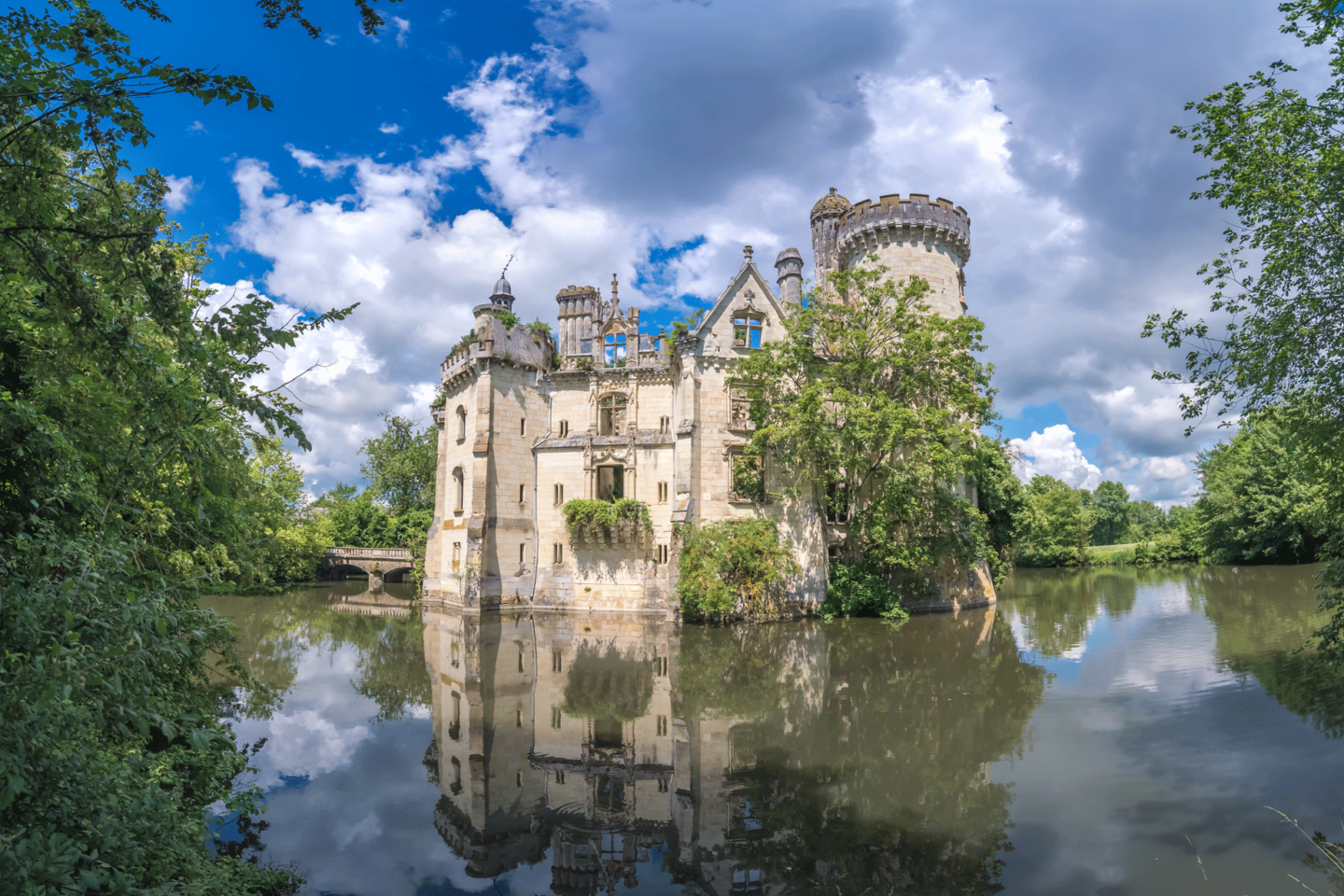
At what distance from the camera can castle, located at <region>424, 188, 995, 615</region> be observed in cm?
2731

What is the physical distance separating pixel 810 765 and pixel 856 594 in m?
16.6

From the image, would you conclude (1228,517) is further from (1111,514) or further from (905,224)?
(1111,514)

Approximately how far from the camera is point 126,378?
556 centimetres

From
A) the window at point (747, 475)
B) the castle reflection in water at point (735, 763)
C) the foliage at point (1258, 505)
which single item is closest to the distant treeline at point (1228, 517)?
the foliage at point (1258, 505)

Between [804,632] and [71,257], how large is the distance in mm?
21949

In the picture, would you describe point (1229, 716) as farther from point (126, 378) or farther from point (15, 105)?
point (15, 105)

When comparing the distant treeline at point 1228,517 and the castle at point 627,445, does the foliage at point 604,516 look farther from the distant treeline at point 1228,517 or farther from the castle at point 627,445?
the distant treeline at point 1228,517

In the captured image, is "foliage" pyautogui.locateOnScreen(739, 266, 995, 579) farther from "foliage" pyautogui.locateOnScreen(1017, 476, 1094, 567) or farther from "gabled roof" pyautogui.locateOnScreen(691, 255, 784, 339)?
"foliage" pyautogui.locateOnScreen(1017, 476, 1094, 567)

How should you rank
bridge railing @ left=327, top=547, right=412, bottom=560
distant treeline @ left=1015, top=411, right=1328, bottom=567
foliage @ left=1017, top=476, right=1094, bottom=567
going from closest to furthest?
distant treeline @ left=1015, top=411, right=1328, bottom=567 → bridge railing @ left=327, top=547, right=412, bottom=560 → foliage @ left=1017, top=476, right=1094, bottom=567

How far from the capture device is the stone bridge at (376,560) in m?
Result: 43.7

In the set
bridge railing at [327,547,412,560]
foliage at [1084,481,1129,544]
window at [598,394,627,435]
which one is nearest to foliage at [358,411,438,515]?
bridge railing at [327,547,412,560]

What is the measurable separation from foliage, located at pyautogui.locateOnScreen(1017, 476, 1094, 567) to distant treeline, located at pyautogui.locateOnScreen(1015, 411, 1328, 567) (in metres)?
0.08

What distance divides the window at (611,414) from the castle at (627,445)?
6 centimetres

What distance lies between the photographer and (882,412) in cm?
2377
